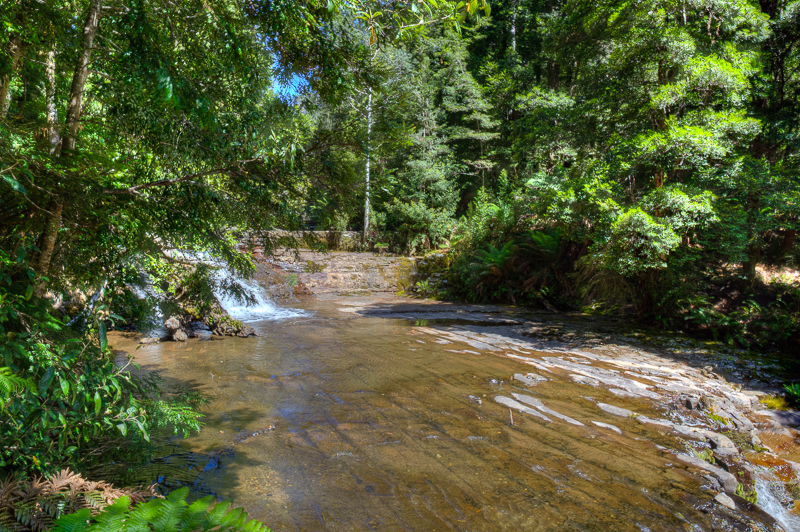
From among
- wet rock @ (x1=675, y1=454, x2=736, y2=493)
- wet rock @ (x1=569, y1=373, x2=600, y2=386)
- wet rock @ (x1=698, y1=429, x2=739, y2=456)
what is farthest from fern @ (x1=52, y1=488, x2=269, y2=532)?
wet rock @ (x1=569, y1=373, x2=600, y2=386)

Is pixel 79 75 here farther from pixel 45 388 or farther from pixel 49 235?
pixel 45 388

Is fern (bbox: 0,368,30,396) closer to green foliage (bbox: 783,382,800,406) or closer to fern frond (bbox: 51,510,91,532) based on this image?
fern frond (bbox: 51,510,91,532)

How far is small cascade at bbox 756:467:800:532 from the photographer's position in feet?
9.53

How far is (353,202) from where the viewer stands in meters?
3.68

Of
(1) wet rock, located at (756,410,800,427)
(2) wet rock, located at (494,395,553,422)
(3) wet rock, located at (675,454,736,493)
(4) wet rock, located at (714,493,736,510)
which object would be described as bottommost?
(1) wet rock, located at (756,410,800,427)

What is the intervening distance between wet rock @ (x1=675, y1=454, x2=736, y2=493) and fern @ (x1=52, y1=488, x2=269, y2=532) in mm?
3470

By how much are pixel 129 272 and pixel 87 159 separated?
0.90 meters

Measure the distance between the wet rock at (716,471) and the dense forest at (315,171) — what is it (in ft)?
11.6

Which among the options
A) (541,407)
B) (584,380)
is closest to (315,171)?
(541,407)

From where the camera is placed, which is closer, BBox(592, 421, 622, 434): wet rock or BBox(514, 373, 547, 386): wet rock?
BBox(592, 421, 622, 434): wet rock

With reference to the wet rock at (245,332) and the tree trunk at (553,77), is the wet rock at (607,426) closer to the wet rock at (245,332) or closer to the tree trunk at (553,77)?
the wet rock at (245,332)

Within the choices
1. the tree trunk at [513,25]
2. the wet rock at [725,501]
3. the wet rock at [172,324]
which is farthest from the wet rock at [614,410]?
the tree trunk at [513,25]

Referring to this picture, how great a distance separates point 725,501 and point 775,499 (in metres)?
0.49

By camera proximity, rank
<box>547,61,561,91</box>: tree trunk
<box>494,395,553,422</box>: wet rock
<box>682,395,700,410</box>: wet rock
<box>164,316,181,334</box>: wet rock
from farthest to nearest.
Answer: <box>547,61,561,91</box>: tree trunk → <box>164,316,181,334</box>: wet rock → <box>682,395,700,410</box>: wet rock → <box>494,395,553,422</box>: wet rock
